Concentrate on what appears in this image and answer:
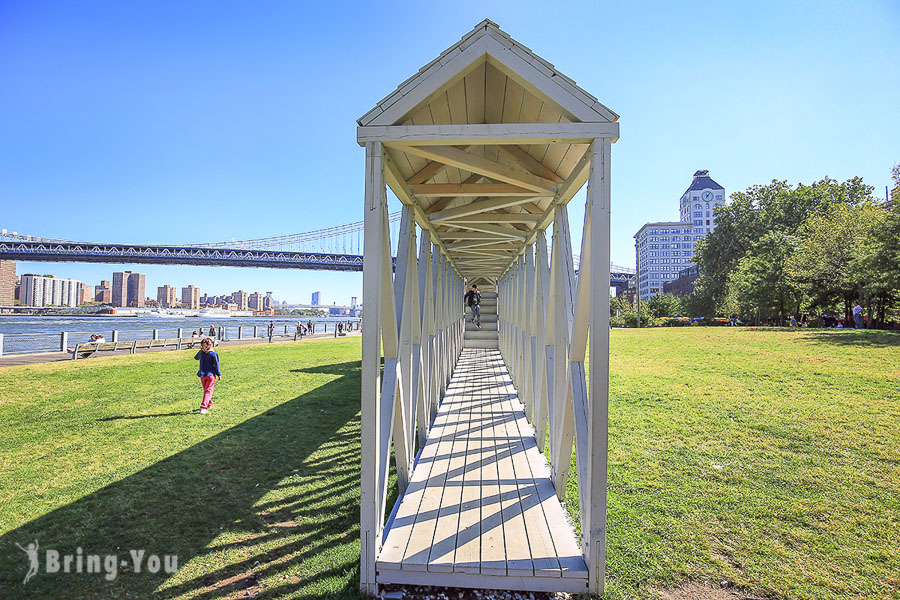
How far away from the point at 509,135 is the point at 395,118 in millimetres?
760

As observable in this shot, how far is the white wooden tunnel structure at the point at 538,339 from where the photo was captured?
2.70m

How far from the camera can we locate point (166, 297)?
95.6 meters

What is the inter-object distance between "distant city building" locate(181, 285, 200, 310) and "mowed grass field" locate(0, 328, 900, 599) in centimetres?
10216

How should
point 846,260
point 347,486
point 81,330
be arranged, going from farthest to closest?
point 81,330, point 846,260, point 347,486

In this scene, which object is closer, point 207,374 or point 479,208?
point 479,208

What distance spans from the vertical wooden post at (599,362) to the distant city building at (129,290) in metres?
98.9

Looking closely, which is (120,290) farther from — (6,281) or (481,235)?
(481,235)

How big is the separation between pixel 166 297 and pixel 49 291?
2017 centimetres

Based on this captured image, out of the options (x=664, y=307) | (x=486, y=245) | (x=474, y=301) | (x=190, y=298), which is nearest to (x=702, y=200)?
(x=664, y=307)

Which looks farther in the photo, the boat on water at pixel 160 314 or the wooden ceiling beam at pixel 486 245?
the boat on water at pixel 160 314

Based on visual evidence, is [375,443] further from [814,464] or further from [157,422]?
[157,422]

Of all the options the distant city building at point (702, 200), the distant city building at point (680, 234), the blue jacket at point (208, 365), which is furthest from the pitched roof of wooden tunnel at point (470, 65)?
the distant city building at point (702, 200)

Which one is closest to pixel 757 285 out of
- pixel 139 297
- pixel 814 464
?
pixel 814 464

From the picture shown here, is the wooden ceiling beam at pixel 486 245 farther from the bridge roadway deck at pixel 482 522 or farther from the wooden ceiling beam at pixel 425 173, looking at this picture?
the bridge roadway deck at pixel 482 522
